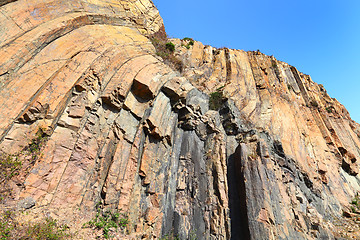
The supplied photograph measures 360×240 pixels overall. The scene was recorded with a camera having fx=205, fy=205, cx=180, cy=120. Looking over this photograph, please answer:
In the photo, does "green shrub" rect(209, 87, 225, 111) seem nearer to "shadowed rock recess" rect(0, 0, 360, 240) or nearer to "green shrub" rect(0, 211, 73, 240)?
"shadowed rock recess" rect(0, 0, 360, 240)

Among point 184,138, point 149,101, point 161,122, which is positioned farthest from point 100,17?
point 184,138

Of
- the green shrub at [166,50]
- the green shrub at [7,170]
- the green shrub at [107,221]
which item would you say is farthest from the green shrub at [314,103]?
the green shrub at [7,170]

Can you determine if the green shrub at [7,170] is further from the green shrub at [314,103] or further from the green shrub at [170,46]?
the green shrub at [314,103]

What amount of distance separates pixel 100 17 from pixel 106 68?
15.7 ft

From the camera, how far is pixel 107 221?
25.8 feet

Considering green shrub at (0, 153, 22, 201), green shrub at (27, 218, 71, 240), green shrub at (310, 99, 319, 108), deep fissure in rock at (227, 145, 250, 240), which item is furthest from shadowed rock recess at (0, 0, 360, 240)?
green shrub at (310, 99, 319, 108)

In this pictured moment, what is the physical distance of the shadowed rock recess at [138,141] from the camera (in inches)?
297

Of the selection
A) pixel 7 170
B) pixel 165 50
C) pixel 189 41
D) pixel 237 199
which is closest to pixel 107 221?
pixel 7 170

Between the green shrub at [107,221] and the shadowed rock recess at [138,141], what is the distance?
26 centimetres

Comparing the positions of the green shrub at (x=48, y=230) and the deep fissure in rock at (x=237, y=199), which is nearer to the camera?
the green shrub at (x=48, y=230)

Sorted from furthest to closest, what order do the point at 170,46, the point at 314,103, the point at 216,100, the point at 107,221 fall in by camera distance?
the point at 314,103, the point at 170,46, the point at 216,100, the point at 107,221

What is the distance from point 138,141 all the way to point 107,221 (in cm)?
401

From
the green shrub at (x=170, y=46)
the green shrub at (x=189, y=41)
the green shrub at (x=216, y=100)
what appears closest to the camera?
the green shrub at (x=216, y=100)

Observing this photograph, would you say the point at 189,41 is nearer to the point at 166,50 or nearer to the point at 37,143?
the point at 166,50
